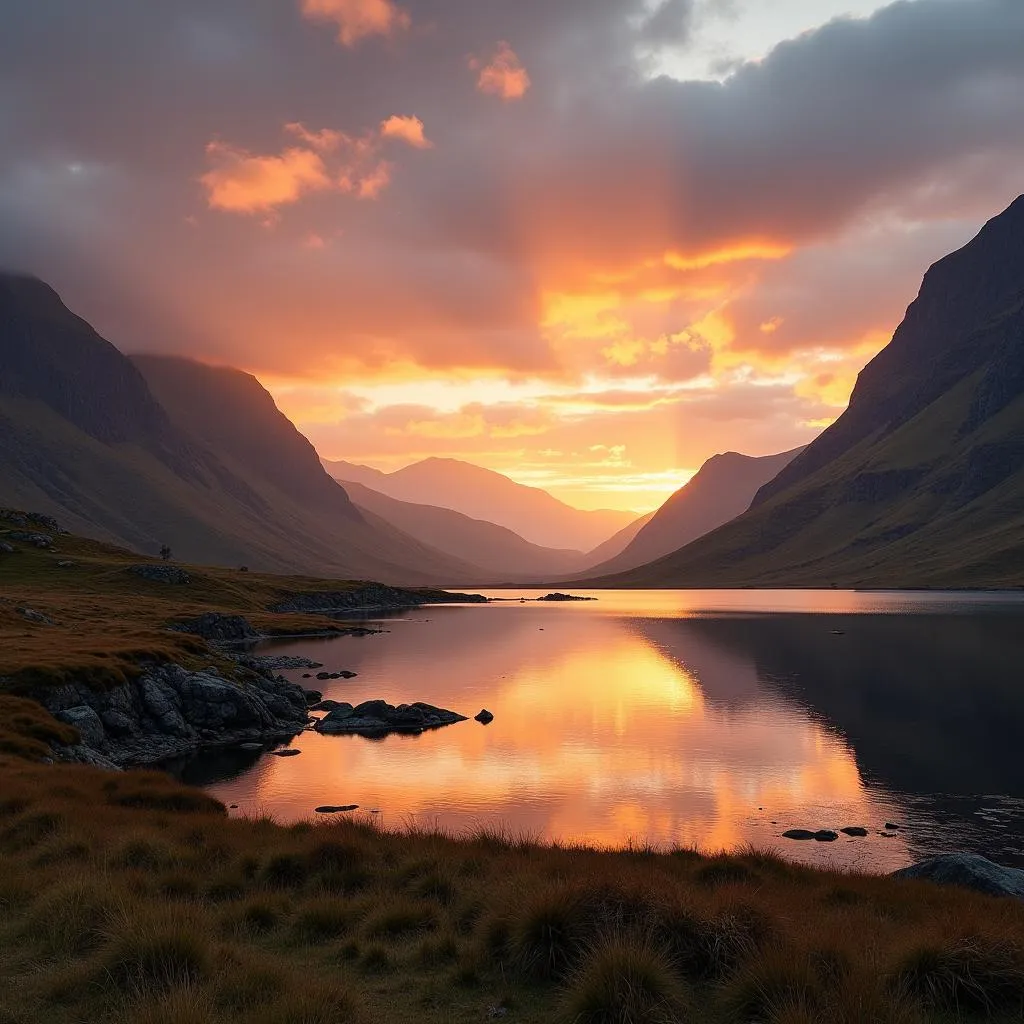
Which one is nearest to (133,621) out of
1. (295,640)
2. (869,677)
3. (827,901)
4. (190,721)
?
(295,640)

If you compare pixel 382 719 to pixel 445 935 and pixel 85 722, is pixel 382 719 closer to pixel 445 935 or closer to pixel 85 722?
pixel 85 722

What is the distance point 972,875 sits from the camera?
25047 millimetres

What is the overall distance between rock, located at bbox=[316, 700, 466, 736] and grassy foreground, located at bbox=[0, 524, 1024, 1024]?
134ft

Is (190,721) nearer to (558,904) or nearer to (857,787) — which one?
(857,787)

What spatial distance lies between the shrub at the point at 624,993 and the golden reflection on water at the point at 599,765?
23.7 metres

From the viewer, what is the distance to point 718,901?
623 inches

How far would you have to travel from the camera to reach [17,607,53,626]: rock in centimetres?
9506

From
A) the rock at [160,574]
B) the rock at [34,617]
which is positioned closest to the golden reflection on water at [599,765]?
the rock at [34,617]

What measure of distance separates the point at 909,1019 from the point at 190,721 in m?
60.4

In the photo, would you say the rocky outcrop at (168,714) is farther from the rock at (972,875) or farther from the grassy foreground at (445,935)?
the rock at (972,875)

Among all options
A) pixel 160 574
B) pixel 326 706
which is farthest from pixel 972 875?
pixel 160 574

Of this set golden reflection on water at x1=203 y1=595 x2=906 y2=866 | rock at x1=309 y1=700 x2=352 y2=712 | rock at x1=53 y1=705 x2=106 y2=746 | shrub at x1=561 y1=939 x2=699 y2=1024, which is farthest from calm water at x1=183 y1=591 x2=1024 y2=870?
shrub at x1=561 y1=939 x2=699 y2=1024

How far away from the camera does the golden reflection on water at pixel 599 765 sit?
1594 inches

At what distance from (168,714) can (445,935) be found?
171 feet
